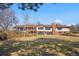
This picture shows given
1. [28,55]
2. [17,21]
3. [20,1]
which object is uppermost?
[20,1]

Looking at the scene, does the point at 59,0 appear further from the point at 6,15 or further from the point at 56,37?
the point at 6,15

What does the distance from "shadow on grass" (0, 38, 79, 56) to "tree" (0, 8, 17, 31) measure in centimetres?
18

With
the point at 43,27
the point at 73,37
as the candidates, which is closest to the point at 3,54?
the point at 43,27

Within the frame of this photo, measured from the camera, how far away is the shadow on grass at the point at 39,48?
3145 mm

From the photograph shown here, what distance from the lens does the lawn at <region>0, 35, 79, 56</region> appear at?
314cm

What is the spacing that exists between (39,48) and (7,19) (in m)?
0.50

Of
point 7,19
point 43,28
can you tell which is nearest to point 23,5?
point 7,19

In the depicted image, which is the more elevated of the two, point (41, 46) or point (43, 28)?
point (43, 28)

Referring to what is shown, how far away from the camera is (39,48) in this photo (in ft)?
10.4

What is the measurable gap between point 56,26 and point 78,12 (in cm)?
30

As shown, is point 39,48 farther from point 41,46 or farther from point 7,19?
point 7,19

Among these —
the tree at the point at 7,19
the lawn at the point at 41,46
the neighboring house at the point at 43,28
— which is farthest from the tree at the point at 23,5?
the lawn at the point at 41,46

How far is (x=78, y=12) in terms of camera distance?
3.14m

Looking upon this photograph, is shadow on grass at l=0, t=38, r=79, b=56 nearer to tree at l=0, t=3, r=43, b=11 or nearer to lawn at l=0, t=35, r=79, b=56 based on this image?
lawn at l=0, t=35, r=79, b=56
